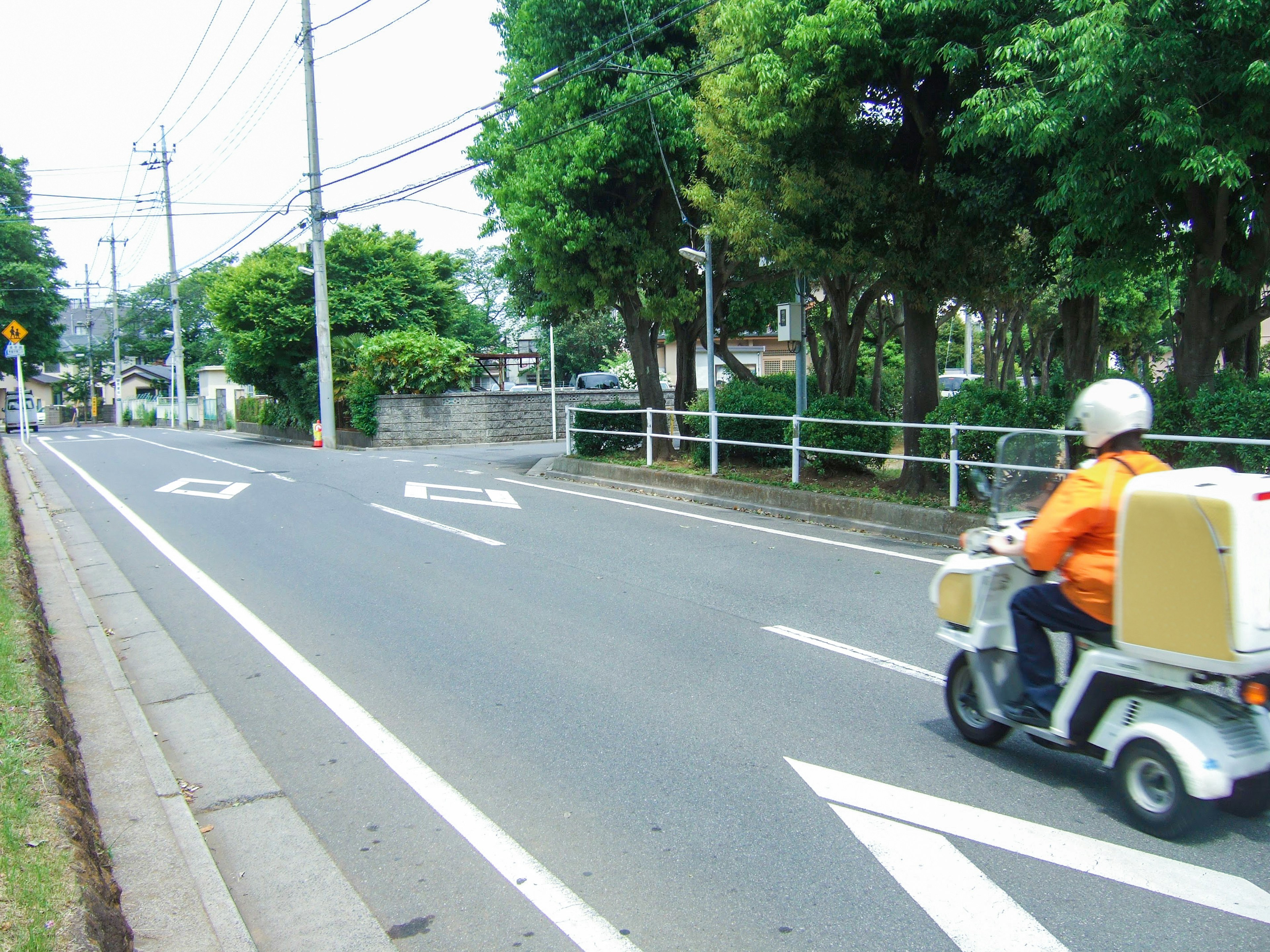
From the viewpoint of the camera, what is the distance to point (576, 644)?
702cm

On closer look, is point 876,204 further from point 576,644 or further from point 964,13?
point 576,644

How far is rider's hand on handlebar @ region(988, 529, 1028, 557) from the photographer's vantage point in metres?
4.57

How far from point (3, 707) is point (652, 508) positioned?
980cm

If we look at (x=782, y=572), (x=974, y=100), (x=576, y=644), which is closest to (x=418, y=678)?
(x=576, y=644)

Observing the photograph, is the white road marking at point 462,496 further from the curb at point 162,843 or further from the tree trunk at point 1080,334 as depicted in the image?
the tree trunk at point 1080,334

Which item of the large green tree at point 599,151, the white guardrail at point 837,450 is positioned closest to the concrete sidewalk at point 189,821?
the white guardrail at point 837,450

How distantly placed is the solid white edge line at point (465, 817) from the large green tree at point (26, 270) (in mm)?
52073

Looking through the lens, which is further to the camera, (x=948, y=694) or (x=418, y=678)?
(x=418, y=678)

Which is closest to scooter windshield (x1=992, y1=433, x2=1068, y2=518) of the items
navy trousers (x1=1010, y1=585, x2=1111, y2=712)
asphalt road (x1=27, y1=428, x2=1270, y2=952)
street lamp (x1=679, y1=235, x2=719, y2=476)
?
navy trousers (x1=1010, y1=585, x2=1111, y2=712)

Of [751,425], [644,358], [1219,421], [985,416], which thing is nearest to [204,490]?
[644,358]

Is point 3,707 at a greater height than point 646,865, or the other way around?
point 3,707

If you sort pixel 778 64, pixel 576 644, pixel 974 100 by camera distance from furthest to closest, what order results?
pixel 778 64
pixel 974 100
pixel 576 644

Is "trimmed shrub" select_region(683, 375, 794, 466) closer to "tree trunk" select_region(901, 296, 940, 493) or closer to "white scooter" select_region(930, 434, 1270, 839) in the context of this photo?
"tree trunk" select_region(901, 296, 940, 493)

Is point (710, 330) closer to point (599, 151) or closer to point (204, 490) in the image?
point (599, 151)
